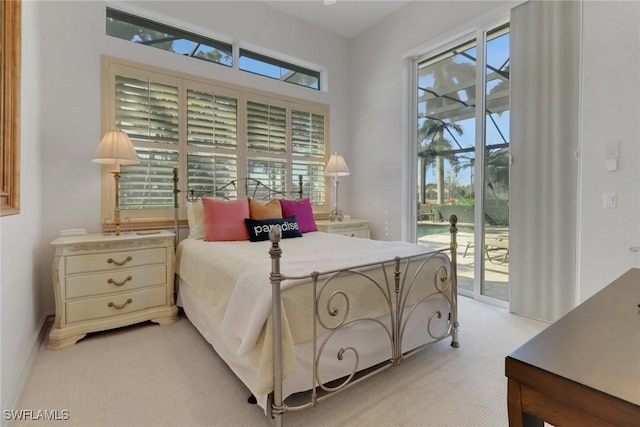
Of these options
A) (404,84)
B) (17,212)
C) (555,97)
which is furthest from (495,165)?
(17,212)

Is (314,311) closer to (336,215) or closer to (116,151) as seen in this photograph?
(116,151)

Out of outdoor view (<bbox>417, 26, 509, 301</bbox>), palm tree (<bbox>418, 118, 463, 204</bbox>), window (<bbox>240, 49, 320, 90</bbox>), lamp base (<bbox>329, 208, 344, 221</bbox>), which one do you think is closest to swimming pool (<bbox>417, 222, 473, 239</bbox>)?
outdoor view (<bbox>417, 26, 509, 301</bbox>)

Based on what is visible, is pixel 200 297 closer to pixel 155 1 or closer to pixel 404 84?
pixel 155 1

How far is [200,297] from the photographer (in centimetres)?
218

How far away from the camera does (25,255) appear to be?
A: 1.99 metres

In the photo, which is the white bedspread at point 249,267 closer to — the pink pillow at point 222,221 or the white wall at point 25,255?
the pink pillow at point 222,221

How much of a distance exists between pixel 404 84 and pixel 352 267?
9.84 ft

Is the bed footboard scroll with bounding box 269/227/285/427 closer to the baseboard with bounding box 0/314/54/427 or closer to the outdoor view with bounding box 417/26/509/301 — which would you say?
the baseboard with bounding box 0/314/54/427

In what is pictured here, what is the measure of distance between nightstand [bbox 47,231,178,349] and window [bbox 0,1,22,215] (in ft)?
2.26

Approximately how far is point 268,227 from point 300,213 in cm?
52

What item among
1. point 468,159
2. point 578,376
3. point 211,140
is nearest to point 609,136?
point 468,159

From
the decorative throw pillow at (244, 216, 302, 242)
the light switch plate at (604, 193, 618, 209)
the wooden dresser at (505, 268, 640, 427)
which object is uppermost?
the light switch plate at (604, 193, 618, 209)

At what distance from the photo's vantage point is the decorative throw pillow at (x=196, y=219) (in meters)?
2.85

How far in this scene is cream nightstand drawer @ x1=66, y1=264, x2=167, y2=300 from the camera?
227cm
